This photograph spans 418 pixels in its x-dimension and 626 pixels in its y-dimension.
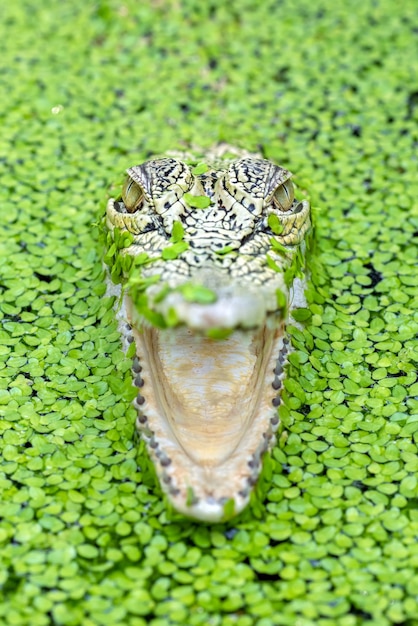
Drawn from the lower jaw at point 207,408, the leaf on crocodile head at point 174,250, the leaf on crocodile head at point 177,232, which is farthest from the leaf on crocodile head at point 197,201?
the lower jaw at point 207,408

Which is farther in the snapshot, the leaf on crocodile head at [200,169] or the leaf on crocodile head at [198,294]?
the leaf on crocodile head at [200,169]

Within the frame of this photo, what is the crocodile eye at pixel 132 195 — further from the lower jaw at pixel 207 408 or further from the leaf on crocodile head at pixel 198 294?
the leaf on crocodile head at pixel 198 294

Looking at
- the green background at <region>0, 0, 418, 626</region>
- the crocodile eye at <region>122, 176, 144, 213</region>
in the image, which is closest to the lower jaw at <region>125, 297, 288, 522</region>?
the green background at <region>0, 0, 418, 626</region>

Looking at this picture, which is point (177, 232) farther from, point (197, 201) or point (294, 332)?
point (294, 332)

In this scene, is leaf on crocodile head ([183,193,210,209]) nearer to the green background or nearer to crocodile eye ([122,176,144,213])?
crocodile eye ([122,176,144,213])

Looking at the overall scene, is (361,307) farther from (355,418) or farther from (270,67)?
(270,67)

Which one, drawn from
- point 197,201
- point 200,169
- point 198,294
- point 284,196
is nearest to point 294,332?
point 284,196

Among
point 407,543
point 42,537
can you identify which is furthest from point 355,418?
point 42,537
